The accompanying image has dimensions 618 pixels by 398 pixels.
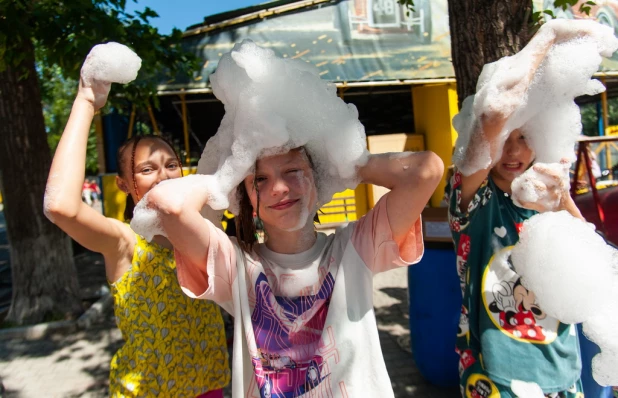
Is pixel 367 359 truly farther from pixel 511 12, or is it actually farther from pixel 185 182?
pixel 511 12

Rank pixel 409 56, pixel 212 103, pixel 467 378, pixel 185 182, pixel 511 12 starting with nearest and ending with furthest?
1. pixel 185 182
2. pixel 467 378
3. pixel 511 12
4. pixel 409 56
5. pixel 212 103

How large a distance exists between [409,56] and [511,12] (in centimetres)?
735

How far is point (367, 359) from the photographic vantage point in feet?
4.56

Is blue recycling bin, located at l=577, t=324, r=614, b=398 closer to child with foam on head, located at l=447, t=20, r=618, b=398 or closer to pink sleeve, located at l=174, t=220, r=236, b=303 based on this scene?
child with foam on head, located at l=447, t=20, r=618, b=398

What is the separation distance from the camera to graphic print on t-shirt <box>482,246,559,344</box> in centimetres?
163

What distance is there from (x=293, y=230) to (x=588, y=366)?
5.18ft

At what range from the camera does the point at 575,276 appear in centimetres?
145

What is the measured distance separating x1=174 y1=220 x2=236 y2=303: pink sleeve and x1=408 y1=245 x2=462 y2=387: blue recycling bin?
6.19ft

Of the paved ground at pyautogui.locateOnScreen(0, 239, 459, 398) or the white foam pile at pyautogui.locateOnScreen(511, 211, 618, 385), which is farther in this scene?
the paved ground at pyautogui.locateOnScreen(0, 239, 459, 398)

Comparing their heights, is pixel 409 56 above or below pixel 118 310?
above

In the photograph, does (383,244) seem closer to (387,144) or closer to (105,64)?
(105,64)

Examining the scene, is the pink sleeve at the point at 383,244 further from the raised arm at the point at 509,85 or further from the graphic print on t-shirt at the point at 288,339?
the raised arm at the point at 509,85

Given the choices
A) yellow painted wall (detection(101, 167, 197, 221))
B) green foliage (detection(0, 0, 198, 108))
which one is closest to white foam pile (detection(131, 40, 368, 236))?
green foliage (detection(0, 0, 198, 108))

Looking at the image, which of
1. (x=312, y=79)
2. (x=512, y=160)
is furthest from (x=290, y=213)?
(x=512, y=160)
